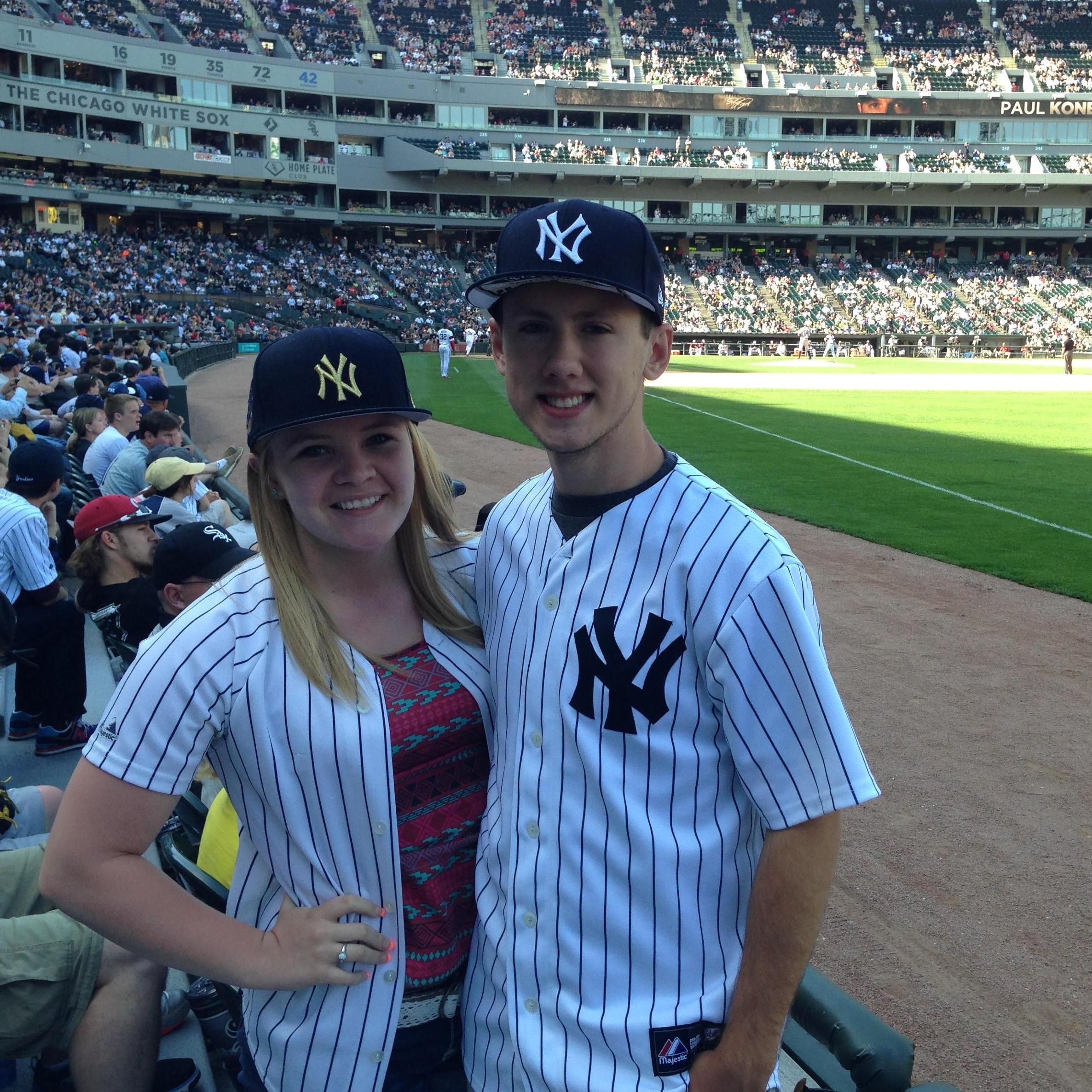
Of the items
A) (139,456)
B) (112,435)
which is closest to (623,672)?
(139,456)

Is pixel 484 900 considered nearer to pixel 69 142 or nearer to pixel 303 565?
pixel 303 565

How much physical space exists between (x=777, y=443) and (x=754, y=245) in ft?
177

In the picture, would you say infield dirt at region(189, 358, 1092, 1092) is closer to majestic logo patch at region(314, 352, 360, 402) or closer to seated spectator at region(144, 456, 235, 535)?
majestic logo patch at region(314, 352, 360, 402)

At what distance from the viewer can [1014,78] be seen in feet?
228

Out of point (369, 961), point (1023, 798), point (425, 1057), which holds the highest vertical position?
point (369, 961)

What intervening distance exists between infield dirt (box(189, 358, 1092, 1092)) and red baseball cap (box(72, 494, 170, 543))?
4060mm

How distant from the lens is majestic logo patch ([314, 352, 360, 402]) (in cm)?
194

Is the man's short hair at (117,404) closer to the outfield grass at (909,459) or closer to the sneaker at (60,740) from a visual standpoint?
the sneaker at (60,740)

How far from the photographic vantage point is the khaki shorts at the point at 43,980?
2.62 m

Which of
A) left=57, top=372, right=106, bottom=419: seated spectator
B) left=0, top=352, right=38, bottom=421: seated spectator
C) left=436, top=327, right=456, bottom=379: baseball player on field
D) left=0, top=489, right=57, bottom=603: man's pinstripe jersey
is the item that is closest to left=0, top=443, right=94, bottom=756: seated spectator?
left=0, top=489, right=57, bottom=603: man's pinstripe jersey

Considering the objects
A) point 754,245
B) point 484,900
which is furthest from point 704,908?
point 754,245

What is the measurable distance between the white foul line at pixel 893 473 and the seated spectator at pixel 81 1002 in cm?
1227

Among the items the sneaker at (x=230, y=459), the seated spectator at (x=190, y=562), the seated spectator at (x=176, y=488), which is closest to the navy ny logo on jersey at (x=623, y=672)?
the seated spectator at (x=190, y=562)

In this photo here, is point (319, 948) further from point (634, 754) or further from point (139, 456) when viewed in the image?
point (139, 456)
